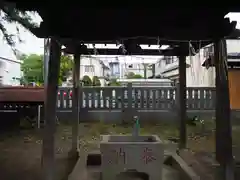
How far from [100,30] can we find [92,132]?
5.78 meters

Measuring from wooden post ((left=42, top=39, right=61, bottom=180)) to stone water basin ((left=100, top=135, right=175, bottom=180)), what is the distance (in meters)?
0.69

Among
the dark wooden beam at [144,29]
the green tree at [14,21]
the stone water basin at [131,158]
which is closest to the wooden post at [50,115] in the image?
the dark wooden beam at [144,29]

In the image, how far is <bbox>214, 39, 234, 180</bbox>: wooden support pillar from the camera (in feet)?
11.3

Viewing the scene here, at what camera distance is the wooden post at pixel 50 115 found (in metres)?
3.47

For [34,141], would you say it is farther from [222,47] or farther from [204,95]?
[204,95]

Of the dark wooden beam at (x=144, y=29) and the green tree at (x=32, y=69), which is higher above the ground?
the green tree at (x=32, y=69)

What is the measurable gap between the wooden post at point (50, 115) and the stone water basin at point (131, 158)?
69 cm

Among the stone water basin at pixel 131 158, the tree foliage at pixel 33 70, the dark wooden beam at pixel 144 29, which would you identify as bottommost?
the stone water basin at pixel 131 158

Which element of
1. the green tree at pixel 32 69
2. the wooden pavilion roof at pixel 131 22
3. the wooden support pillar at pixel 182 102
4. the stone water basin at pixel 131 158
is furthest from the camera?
the green tree at pixel 32 69

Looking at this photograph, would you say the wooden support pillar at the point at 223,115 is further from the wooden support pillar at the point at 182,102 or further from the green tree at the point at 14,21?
the green tree at the point at 14,21

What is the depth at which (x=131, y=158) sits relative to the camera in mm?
3770

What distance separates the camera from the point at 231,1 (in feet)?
9.40

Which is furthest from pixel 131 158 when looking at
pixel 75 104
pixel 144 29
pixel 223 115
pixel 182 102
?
pixel 182 102

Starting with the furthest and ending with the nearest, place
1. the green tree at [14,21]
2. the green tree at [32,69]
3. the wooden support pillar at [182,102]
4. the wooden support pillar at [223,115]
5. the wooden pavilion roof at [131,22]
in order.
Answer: the green tree at [32,69]
the wooden support pillar at [182,102]
the green tree at [14,21]
the wooden support pillar at [223,115]
the wooden pavilion roof at [131,22]
